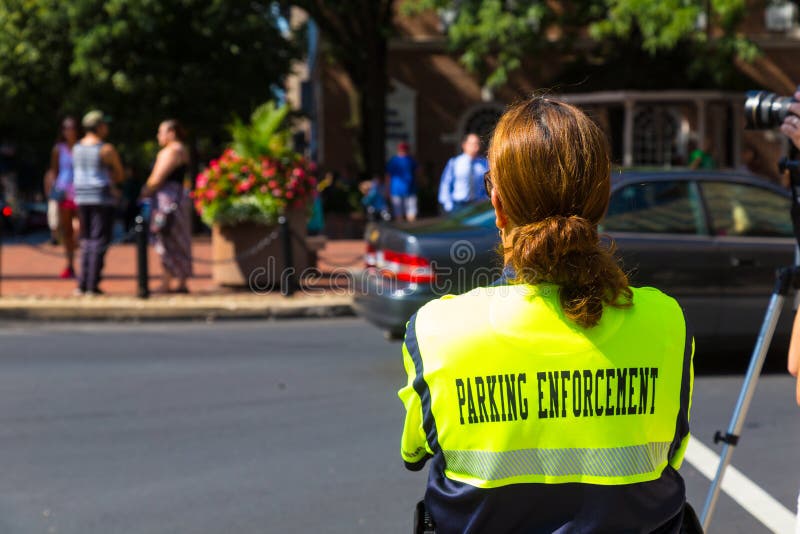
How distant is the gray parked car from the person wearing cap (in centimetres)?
470

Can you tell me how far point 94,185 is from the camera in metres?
11.9

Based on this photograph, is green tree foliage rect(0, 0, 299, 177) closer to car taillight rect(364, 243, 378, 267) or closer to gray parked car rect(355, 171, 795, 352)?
car taillight rect(364, 243, 378, 267)

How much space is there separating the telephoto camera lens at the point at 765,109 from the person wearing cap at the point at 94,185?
9.01 metres

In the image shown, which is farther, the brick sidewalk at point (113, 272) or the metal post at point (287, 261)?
the brick sidewalk at point (113, 272)

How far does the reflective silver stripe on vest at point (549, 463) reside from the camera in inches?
→ 74.2

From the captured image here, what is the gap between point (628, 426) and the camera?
192cm

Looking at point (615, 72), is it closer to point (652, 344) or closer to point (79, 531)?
point (79, 531)

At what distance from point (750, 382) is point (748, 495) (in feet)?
4.40

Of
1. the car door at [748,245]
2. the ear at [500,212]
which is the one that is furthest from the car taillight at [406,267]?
the ear at [500,212]

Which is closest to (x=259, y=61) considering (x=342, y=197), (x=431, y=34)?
(x=342, y=197)

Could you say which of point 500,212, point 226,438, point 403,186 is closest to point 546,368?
point 500,212

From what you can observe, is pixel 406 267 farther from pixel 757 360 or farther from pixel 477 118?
pixel 477 118

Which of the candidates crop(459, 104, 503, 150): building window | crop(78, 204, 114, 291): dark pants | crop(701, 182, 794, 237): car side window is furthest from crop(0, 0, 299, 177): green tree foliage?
crop(701, 182, 794, 237): car side window

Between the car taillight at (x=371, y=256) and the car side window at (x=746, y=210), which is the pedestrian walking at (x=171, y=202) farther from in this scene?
the car side window at (x=746, y=210)
